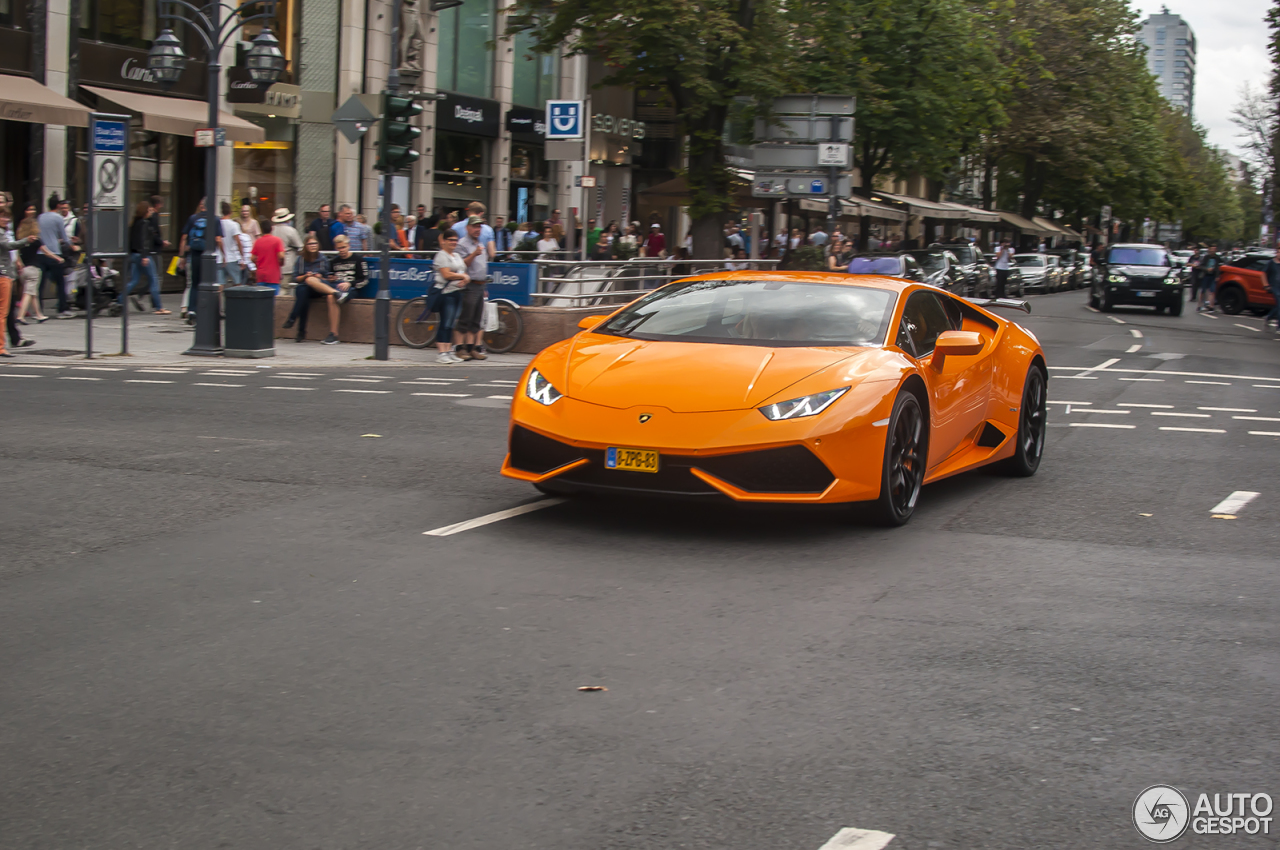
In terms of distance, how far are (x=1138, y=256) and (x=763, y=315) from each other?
109 ft

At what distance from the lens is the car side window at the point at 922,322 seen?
8.34m

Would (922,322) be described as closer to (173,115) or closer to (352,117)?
(352,117)

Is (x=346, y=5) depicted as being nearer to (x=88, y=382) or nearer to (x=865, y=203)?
(x=865, y=203)

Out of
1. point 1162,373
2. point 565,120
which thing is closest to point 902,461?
point 1162,373

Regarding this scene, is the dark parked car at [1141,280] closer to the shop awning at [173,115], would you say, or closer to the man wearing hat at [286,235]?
the shop awning at [173,115]

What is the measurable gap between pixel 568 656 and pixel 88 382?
10.8m

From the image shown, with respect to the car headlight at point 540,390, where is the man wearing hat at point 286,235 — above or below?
above

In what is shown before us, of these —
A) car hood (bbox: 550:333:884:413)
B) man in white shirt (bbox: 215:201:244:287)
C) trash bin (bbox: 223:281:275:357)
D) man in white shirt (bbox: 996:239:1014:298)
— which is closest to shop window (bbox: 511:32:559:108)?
man in white shirt (bbox: 996:239:1014:298)

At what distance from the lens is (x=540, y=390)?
767 centimetres

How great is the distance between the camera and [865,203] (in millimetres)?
44750

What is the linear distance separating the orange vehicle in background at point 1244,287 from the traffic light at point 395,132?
29504 mm

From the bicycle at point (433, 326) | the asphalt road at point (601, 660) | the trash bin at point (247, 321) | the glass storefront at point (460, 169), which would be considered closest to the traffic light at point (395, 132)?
→ the trash bin at point (247, 321)

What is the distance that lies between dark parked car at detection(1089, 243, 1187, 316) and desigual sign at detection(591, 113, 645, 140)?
51.5 feet

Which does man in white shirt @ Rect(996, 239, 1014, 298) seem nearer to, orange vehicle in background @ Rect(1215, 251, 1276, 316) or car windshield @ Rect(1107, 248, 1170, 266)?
car windshield @ Rect(1107, 248, 1170, 266)
